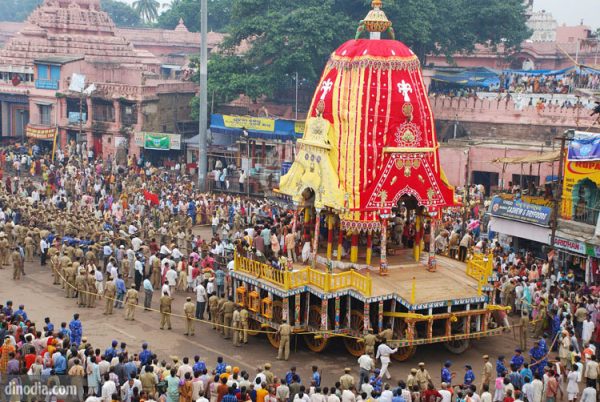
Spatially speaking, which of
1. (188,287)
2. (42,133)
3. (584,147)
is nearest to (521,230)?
(584,147)

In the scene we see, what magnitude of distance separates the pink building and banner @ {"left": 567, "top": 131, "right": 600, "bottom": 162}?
2195cm

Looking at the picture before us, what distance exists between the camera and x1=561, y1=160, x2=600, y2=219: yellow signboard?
25.5 m

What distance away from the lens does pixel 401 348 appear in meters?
20.2

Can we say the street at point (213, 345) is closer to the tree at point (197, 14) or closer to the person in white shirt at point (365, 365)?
the person in white shirt at point (365, 365)

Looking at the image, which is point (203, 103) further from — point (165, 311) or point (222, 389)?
point (222, 389)

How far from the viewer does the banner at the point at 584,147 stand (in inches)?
984

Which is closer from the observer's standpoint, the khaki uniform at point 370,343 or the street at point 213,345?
the khaki uniform at point 370,343

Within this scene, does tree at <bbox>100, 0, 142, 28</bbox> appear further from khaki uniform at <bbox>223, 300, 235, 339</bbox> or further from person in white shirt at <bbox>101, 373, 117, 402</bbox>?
person in white shirt at <bbox>101, 373, 117, 402</bbox>

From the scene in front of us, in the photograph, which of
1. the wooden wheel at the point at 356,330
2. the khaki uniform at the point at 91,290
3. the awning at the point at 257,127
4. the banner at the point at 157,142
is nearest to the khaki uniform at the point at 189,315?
the khaki uniform at the point at 91,290

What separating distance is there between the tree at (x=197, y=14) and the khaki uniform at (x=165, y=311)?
1967 inches

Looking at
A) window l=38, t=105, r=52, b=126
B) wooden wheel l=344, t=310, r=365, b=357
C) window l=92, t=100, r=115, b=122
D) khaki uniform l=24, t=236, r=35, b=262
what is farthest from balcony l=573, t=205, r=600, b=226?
window l=38, t=105, r=52, b=126

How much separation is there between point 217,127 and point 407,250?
69.3 feet

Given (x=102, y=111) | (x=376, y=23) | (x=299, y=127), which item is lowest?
(x=299, y=127)

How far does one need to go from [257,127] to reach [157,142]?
541cm
